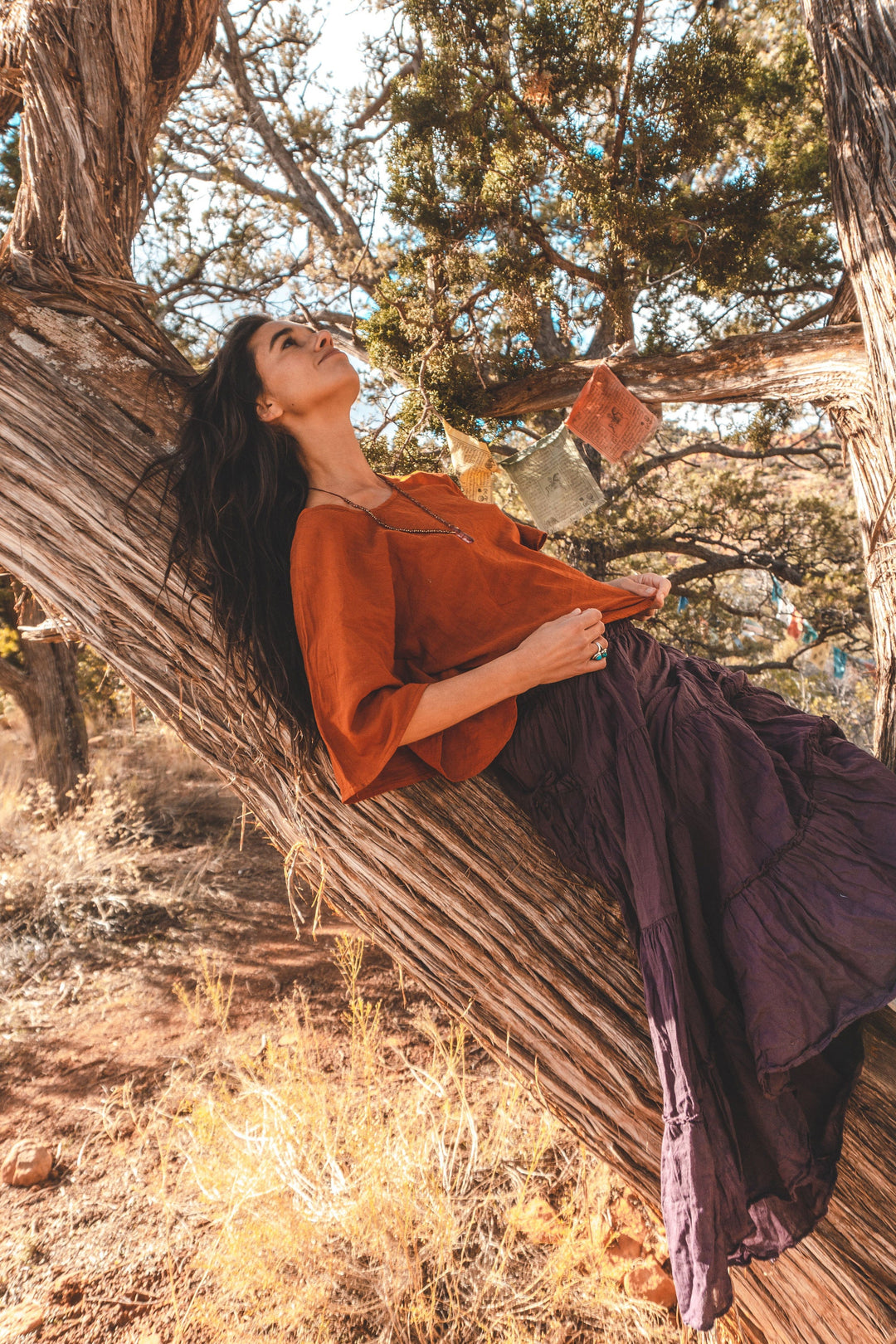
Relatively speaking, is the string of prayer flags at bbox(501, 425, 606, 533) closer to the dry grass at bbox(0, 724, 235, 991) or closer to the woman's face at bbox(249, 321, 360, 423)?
the woman's face at bbox(249, 321, 360, 423)

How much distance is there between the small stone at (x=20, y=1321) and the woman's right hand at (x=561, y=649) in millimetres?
2142

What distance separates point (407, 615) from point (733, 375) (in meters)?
2.57

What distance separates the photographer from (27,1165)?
2500 mm

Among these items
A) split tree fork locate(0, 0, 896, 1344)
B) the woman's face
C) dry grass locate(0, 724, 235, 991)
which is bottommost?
dry grass locate(0, 724, 235, 991)

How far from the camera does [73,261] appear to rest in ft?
6.27

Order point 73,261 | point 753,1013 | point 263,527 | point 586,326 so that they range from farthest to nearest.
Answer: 1. point 586,326
2. point 73,261
3. point 263,527
4. point 753,1013

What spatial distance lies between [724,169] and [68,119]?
610 centimetres

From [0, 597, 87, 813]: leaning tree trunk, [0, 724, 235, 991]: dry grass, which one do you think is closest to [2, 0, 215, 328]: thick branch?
[0, 724, 235, 991]: dry grass

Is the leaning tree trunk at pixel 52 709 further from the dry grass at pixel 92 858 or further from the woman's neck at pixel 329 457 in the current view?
the woman's neck at pixel 329 457

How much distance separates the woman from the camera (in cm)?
124

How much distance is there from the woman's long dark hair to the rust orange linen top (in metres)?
0.12

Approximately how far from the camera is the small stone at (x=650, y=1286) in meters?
2.04

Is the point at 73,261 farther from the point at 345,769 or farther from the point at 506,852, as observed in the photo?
the point at 506,852

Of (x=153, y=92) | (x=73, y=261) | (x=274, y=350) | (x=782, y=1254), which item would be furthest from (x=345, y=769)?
(x=153, y=92)
